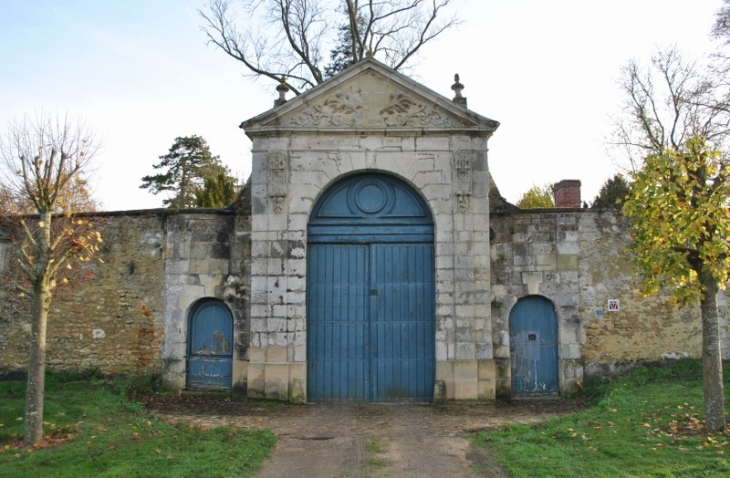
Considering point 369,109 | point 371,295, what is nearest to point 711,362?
point 371,295

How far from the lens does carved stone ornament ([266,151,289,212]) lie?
1050 centimetres

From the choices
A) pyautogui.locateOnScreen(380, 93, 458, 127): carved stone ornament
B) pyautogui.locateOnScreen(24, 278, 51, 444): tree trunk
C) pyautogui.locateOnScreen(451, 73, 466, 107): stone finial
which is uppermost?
pyautogui.locateOnScreen(451, 73, 466, 107): stone finial

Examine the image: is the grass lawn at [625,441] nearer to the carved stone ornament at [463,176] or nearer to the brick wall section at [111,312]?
the carved stone ornament at [463,176]

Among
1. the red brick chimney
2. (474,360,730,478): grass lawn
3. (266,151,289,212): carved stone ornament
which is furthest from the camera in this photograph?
the red brick chimney

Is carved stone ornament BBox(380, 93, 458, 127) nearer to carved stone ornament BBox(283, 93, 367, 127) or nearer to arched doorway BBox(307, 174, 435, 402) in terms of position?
carved stone ornament BBox(283, 93, 367, 127)

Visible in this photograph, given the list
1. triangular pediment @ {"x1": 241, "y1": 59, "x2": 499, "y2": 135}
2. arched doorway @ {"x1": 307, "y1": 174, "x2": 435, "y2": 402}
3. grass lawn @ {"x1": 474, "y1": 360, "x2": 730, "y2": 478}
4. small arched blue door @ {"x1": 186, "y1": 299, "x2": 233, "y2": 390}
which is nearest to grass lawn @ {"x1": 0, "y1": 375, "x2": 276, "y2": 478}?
small arched blue door @ {"x1": 186, "y1": 299, "x2": 233, "y2": 390}

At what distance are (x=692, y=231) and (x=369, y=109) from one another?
574 centimetres

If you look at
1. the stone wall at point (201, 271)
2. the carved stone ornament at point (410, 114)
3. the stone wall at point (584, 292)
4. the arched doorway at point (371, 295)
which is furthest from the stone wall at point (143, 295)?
the stone wall at point (584, 292)

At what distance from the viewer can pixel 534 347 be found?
1083 centimetres

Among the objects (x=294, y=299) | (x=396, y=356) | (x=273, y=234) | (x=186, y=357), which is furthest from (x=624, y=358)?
(x=186, y=357)

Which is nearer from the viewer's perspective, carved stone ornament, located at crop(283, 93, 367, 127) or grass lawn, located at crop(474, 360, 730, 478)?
grass lawn, located at crop(474, 360, 730, 478)

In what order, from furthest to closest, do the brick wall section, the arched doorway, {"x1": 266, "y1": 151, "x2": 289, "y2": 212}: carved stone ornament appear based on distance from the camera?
1. the brick wall section
2. {"x1": 266, "y1": 151, "x2": 289, "y2": 212}: carved stone ornament
3. the arched doorway

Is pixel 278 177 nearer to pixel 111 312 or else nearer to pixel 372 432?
pixel 111 312

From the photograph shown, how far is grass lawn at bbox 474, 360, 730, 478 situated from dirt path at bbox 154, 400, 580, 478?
1.48ft
